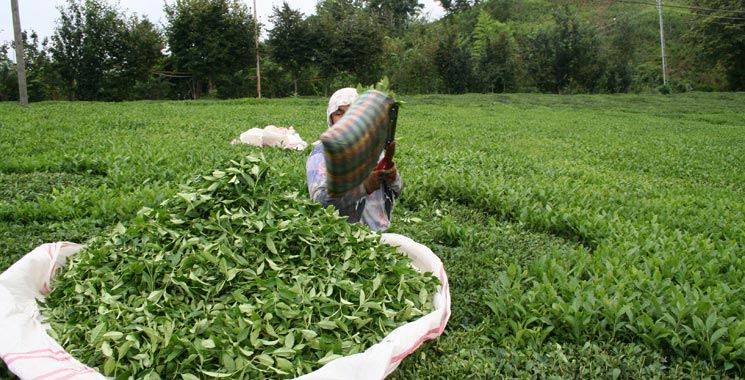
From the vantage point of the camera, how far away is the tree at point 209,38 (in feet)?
69.7

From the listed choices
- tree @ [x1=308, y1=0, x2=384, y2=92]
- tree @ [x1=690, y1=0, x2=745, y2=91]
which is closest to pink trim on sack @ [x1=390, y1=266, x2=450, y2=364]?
tree @ [x1=308, y1=0, x2=384, y2=92]

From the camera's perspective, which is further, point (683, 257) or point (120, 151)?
point (120, 151)

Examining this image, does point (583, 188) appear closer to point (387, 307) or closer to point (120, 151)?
point (387, 307)

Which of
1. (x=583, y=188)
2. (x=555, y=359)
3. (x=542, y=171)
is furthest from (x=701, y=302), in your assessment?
(x=542, y=171)

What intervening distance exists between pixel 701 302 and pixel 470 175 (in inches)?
124

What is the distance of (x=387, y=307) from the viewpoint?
7.58 feet

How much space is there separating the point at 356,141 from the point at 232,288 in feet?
2.51

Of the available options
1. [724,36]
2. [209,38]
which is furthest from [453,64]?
[724,36]

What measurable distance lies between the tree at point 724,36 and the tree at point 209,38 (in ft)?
74.6

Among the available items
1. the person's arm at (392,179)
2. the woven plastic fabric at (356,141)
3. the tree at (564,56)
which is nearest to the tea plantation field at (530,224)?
the person's arm at (392,179)

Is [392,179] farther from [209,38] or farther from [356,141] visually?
[209,38]

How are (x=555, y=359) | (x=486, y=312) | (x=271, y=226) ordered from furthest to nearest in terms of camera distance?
(x=486, y=312)
(x=271, y=226)
(x=555, y=359)

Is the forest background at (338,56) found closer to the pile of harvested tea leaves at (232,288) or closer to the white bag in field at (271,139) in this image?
the white bag in field at (271,139)

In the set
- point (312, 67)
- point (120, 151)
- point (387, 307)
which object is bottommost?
point (387, 307)
